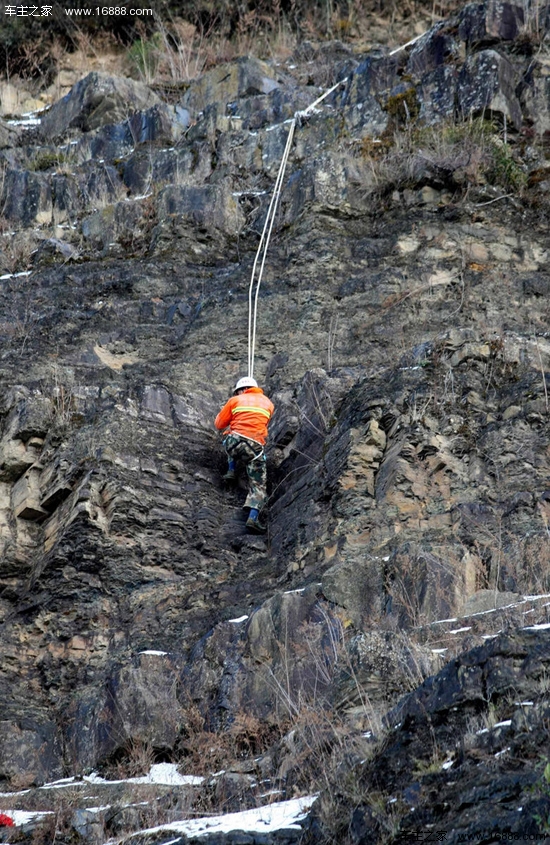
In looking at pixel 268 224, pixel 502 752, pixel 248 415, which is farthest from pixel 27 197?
pixel 502 752

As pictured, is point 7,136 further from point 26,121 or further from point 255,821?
point 255,821

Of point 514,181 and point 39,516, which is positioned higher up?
point 514,181

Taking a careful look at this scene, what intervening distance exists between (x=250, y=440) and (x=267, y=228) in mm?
5349

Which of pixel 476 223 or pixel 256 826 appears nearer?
pixel 256 826

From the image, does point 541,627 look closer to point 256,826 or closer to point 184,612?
point 256,826

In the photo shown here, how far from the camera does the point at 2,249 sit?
17.3 m

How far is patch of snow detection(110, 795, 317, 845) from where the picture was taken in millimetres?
7012

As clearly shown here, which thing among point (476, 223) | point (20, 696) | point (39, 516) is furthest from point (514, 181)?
point (20, 696)

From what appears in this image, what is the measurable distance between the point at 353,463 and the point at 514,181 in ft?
21.9

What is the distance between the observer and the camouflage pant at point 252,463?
12047 mm

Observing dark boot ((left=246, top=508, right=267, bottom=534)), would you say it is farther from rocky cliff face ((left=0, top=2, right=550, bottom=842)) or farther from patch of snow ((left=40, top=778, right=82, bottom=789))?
patch of snow ((left=40, top=778, right=82, bottom=789))

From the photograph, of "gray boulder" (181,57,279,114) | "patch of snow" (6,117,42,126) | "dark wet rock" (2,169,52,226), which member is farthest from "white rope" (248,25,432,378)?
"patch of snow" (6,117,42,126)

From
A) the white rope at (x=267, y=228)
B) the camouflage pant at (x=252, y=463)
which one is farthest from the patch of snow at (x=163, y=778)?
the white rope at (x=267, y=228)

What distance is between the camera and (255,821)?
720 centimetres
